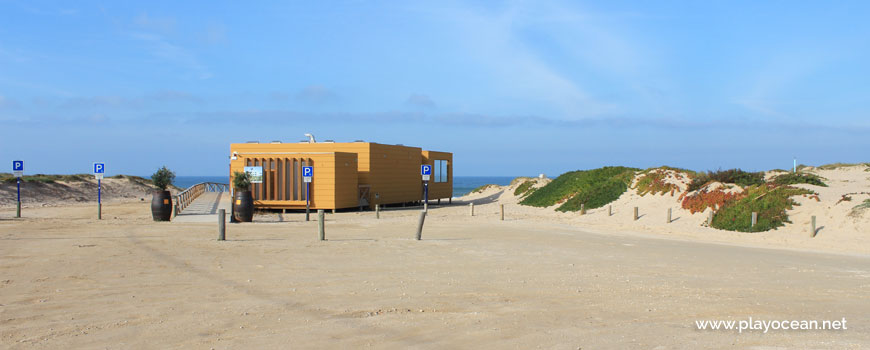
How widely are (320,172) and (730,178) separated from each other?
18181 mm

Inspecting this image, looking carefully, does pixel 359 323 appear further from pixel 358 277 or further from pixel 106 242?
pixel 106 242

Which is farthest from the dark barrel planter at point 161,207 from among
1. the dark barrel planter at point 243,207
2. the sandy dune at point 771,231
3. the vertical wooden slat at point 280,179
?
the sandy dune at point 771,231

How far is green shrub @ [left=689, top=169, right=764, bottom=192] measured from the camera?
975 inches

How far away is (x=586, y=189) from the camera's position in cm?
3288

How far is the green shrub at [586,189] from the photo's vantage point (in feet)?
98.9

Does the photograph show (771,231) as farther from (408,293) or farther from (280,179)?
(280,179)

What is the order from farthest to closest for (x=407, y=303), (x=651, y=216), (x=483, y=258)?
(x=651, y=216) → (x=483, y=258) → (x=407, y=303)

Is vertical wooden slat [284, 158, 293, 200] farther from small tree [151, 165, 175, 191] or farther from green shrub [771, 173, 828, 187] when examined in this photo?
green shrub [771, 173, 828, 187]

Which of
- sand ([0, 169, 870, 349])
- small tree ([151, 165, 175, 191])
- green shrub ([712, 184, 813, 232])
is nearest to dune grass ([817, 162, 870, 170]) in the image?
green shrub ([712, 184, 813, 232])

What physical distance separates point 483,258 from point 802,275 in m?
6.05

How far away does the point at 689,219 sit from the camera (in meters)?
23.0

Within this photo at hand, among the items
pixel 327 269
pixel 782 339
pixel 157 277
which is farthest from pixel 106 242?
pixel 782 339

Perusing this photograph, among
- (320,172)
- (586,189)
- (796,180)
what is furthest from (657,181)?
(320,172)

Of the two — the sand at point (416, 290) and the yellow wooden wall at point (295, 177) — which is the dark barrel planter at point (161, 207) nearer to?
the sand at point (416, 290)
